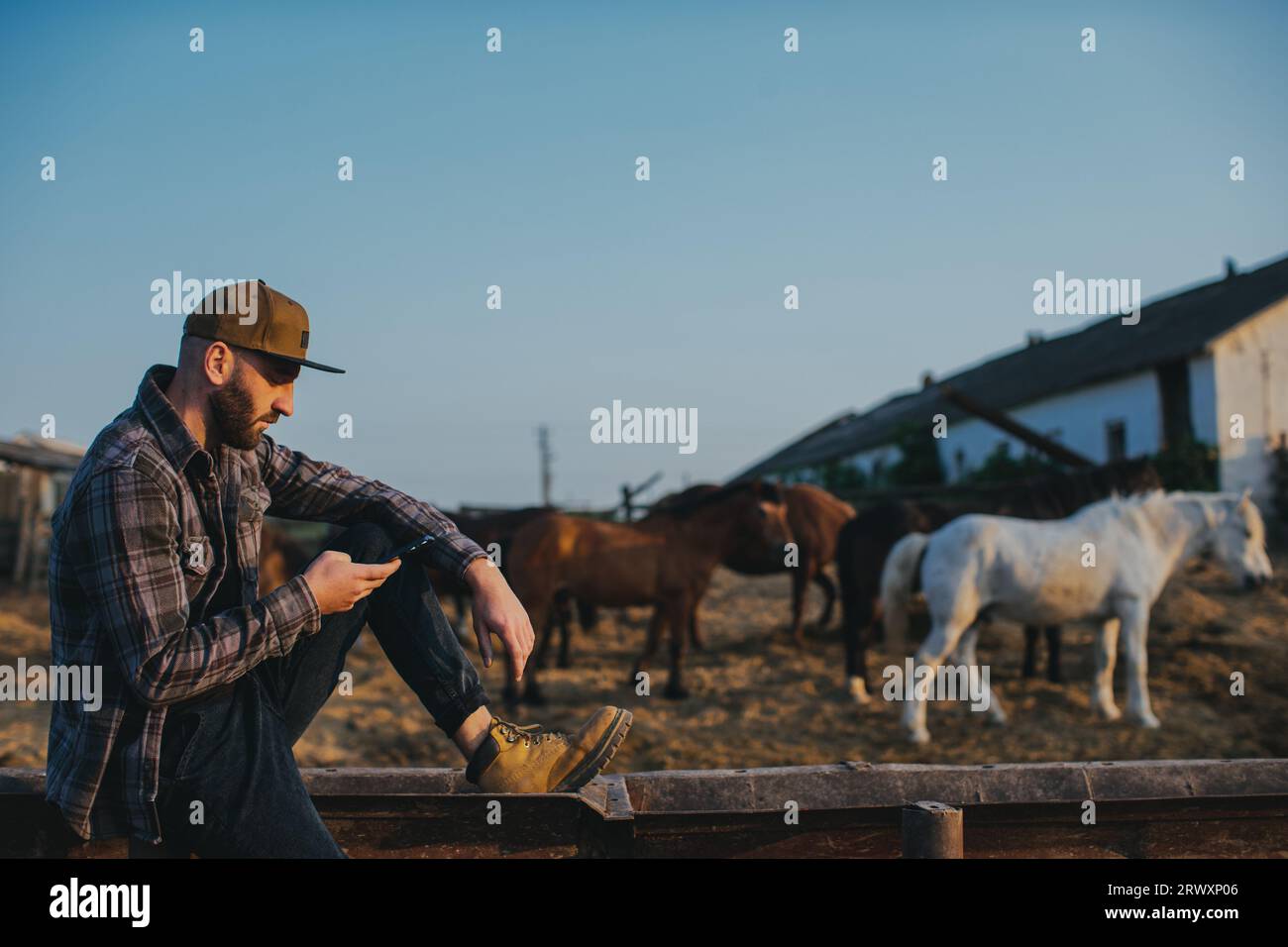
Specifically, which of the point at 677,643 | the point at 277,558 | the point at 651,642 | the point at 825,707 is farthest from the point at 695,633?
the point at 277,558

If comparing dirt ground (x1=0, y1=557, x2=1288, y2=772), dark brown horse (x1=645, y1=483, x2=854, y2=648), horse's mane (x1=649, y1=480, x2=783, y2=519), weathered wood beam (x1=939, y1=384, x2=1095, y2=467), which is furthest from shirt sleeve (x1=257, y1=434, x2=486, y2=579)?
weathered wood beam (x1=939, y1=384, x2=1095, y2=467)

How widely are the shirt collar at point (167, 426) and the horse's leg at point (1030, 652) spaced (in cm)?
825

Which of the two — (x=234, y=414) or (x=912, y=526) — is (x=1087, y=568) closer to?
(x=912, y=526)

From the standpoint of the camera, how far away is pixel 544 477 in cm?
4888

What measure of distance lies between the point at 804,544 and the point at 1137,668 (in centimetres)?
421

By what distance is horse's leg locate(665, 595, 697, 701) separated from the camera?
28.8 feet

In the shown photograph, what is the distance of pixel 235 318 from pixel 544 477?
4665 cm

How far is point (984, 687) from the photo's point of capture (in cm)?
786

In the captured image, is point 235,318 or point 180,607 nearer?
point 180,607

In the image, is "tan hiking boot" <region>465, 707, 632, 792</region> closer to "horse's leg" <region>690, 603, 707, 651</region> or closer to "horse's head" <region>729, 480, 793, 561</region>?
"horse's head" <region>729, 480, 793, 561</region>

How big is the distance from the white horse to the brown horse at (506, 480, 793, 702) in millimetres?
1754

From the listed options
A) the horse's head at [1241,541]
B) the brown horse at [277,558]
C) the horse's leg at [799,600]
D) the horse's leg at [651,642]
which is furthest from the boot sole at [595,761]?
the brown horse at [277,558]
